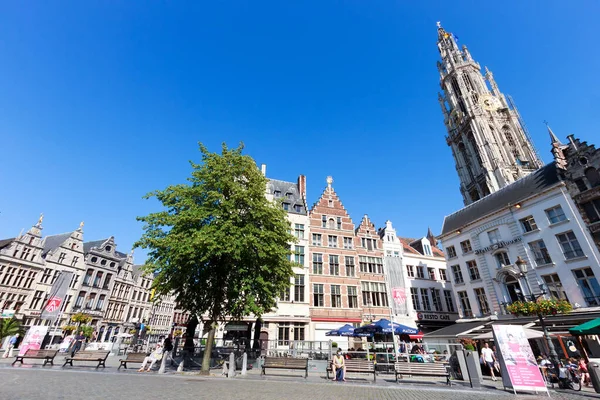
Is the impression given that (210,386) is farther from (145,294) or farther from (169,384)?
(145,294)

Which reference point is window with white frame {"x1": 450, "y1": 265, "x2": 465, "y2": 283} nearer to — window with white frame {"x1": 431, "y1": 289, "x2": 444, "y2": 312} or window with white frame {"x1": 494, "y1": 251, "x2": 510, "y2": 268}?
window with white frame {"x1": 431, "y1": 289, "x2": 444, "y2": 312}

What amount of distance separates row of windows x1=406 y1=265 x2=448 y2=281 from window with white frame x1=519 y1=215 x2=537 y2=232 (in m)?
12.2

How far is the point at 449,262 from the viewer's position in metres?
31.6

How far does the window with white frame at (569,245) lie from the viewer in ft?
71.3

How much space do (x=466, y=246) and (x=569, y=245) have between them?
8673mm

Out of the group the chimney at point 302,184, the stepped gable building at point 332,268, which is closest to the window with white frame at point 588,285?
the stepped gable building at point 332,268

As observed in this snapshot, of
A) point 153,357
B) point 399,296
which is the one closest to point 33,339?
point 153,357

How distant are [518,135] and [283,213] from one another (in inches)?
2809

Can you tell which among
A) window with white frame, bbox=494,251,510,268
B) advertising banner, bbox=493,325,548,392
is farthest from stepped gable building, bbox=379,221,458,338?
advertising banner, bbox=493,325,548,392

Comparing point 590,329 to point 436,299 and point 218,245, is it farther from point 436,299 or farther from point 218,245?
point 436,299

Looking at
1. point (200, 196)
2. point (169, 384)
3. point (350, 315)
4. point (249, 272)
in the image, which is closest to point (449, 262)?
point (350, 315)

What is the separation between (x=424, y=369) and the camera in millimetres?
12039

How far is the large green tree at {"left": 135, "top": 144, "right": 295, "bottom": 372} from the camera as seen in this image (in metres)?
14.4

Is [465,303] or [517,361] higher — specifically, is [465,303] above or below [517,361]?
above
